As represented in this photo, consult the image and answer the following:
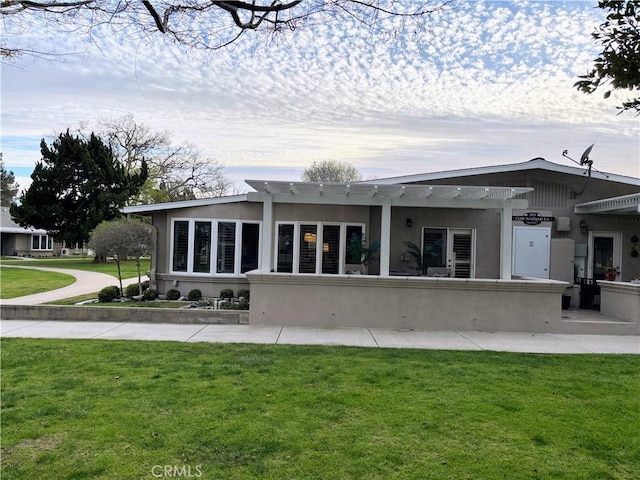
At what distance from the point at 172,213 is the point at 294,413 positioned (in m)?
10.2

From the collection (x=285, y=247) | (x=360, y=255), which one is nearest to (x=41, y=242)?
(x=285, y=247)

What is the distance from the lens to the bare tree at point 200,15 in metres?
3.91

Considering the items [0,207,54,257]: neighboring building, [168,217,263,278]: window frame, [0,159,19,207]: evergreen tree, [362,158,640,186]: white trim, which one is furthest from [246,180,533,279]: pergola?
[0,159,19,207]: evergreen tree

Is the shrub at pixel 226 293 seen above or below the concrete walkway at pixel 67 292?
above

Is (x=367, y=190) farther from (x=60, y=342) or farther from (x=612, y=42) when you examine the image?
(x=612, y=42)

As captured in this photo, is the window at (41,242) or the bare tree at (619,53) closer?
→ the bare tree at (619,53)

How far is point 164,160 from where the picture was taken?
3712 cm

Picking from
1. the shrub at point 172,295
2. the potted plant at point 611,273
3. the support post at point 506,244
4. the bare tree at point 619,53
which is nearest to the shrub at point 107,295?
the shrub at point 172,295

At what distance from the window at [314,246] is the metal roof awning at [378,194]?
225cm

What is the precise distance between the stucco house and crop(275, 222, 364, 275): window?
1.1 inches

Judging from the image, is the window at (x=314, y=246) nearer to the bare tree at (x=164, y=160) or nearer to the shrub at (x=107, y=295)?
the shrub at (x=107, y=295)

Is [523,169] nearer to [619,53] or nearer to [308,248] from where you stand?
[308,248]

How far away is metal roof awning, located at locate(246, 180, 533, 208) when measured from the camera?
9.51 meters

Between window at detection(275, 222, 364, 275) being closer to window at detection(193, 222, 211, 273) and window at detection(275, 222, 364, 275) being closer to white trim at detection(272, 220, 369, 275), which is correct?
white trim at detection(272, 220, 369, 275)
